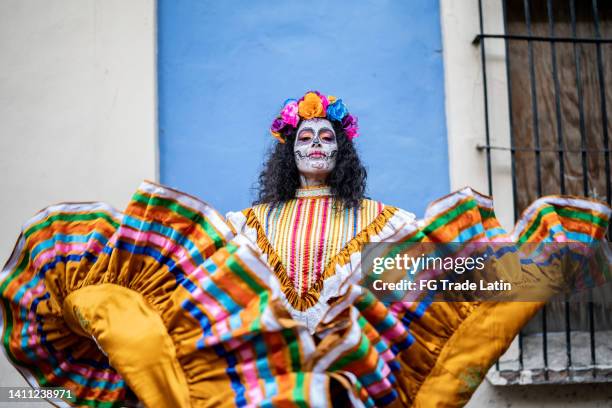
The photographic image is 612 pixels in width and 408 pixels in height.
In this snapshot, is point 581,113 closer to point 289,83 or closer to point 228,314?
point 289,83

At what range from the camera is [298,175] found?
3145 mm

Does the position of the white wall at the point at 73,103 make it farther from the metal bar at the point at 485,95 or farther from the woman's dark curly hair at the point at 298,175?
the metal bar at the point at 485,95

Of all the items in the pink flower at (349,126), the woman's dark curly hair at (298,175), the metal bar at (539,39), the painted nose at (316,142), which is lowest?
the woman's dark curly hair at (298,175)

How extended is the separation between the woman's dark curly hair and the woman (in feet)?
1.32

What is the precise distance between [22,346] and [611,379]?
272cm

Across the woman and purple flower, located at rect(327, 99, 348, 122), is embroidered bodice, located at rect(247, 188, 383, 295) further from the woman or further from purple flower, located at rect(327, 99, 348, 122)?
purple flower, located at rect(327, 99, 348, 122)

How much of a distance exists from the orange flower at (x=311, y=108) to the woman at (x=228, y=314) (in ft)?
2.26

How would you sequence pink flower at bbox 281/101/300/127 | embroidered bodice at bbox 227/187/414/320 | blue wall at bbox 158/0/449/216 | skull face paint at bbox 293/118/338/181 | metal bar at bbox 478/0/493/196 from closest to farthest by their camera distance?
embroidered bodice at bbox 227/187/414/320 → skull face paint at bbox 293/118/338/181 → pink flower at bbox 281/101/300/127 → metal bar at bbox 478/0/493/196 → blue wall at bbox 158/0/449/216

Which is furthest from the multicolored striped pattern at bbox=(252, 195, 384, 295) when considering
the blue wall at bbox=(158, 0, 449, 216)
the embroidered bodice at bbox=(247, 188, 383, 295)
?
the blue wall at bbox=(158, 0, 449, 216)

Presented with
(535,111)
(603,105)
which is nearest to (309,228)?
(535,111)

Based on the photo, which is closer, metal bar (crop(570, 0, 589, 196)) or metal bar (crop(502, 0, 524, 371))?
metal bar (crop(502, 0, 524, 371))

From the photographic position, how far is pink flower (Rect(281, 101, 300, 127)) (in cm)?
309

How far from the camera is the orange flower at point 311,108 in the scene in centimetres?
305

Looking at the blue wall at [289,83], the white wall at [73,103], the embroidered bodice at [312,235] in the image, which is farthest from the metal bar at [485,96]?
the white wall at [73,103]
